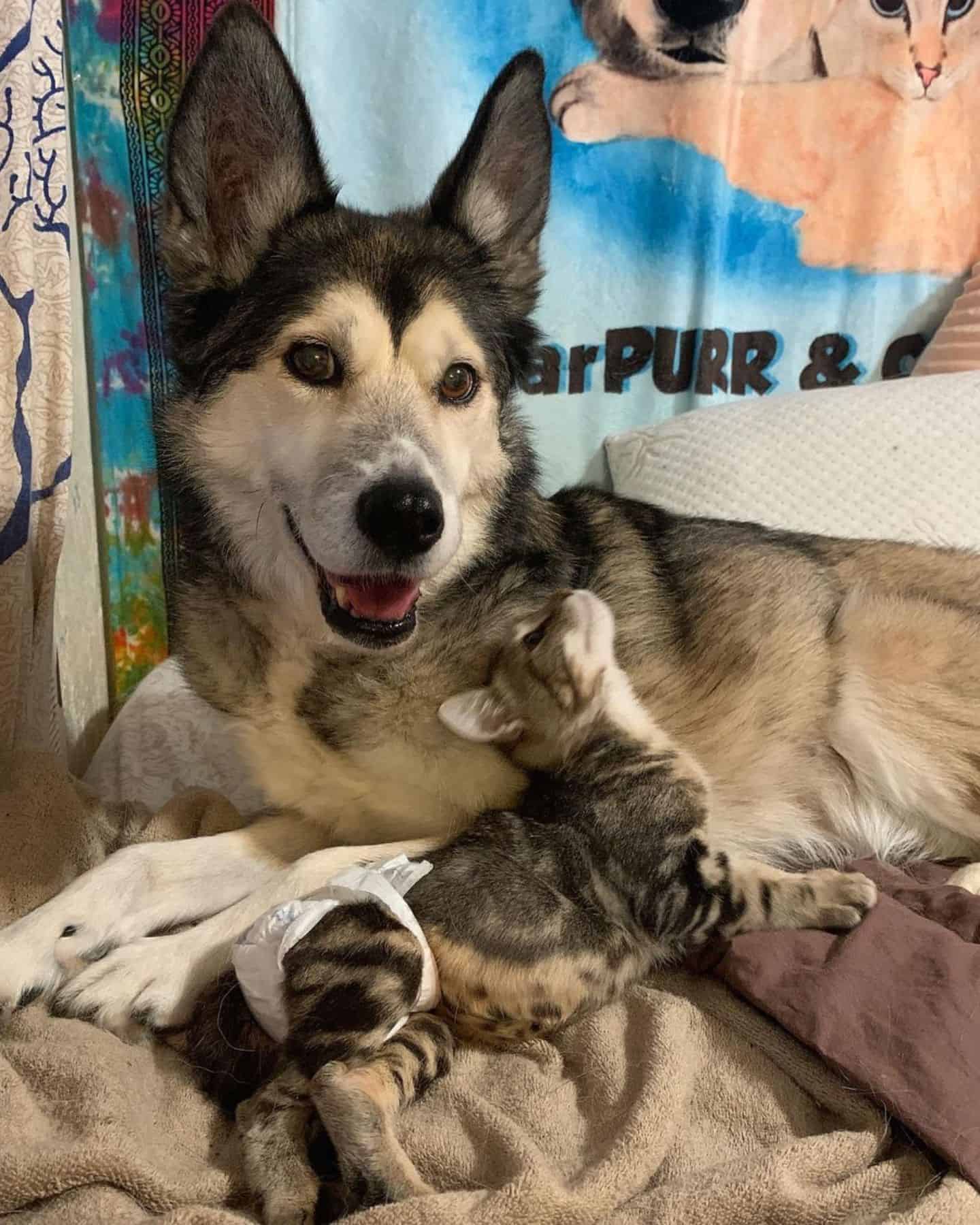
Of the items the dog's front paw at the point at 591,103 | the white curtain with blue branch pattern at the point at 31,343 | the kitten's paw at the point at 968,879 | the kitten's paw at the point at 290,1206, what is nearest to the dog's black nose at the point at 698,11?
the dog's front paw at the point at 591,103

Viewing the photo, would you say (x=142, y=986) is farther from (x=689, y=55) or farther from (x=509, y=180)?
(x=689, y=55)

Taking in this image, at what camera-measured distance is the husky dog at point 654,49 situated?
8.48 feet

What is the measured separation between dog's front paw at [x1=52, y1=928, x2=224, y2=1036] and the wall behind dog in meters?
1.89

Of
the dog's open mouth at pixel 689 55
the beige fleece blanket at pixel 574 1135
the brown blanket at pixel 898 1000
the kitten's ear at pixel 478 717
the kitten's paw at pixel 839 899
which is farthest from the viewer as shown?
the dog's open mouth at pixel 689 55

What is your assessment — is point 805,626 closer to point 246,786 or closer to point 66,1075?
point 246,786

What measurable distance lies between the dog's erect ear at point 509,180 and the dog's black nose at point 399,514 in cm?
69

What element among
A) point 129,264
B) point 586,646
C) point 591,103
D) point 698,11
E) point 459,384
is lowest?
point 586,646

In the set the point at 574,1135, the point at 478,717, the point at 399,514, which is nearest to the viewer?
the point at 574,1135

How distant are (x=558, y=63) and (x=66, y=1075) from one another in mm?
2717

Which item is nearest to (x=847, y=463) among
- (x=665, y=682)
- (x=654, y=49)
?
(x=665, y=682)

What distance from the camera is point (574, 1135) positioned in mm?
1229

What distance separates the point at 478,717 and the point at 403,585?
0.28 metres

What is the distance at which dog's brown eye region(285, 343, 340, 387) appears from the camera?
1.53m

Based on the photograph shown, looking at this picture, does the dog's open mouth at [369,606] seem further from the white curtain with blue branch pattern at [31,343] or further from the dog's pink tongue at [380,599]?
the white curtain with blue branch pattern at [31,343]
